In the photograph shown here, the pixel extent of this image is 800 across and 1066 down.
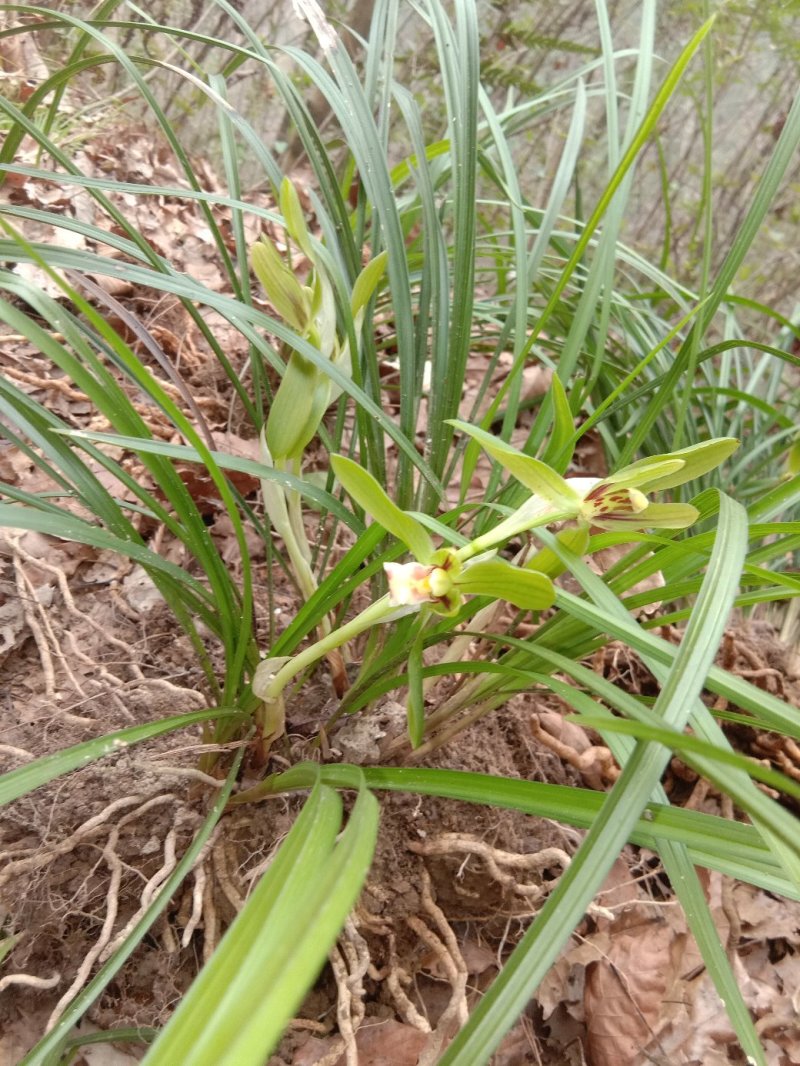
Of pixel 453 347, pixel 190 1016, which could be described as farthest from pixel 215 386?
pixel 190 1016

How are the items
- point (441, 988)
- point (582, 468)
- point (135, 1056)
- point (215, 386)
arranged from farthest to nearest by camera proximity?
point (582, 468) → point (215, 386) → point (441, 988) → point (135, 1056)

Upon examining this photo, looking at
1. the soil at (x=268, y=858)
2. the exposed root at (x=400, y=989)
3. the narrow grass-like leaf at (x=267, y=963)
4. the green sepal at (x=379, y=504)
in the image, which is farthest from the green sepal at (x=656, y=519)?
the exposed root at (x=400, y=989)

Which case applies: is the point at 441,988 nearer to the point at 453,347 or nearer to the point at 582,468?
the point at 453,347

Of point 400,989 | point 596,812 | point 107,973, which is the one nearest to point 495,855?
point 400,989

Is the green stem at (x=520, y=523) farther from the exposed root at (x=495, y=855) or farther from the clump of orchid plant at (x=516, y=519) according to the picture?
the exposed root at (x=495, y=855)

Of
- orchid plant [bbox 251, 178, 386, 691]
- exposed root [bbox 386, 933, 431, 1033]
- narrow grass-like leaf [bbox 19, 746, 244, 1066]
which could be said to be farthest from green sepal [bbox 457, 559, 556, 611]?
exposed root [bbox 386, 933, 431, 1033]

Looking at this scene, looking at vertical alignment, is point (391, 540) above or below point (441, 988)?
above

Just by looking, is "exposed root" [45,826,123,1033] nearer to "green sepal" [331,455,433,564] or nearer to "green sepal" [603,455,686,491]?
"green sepal" [331,455,433,564]
